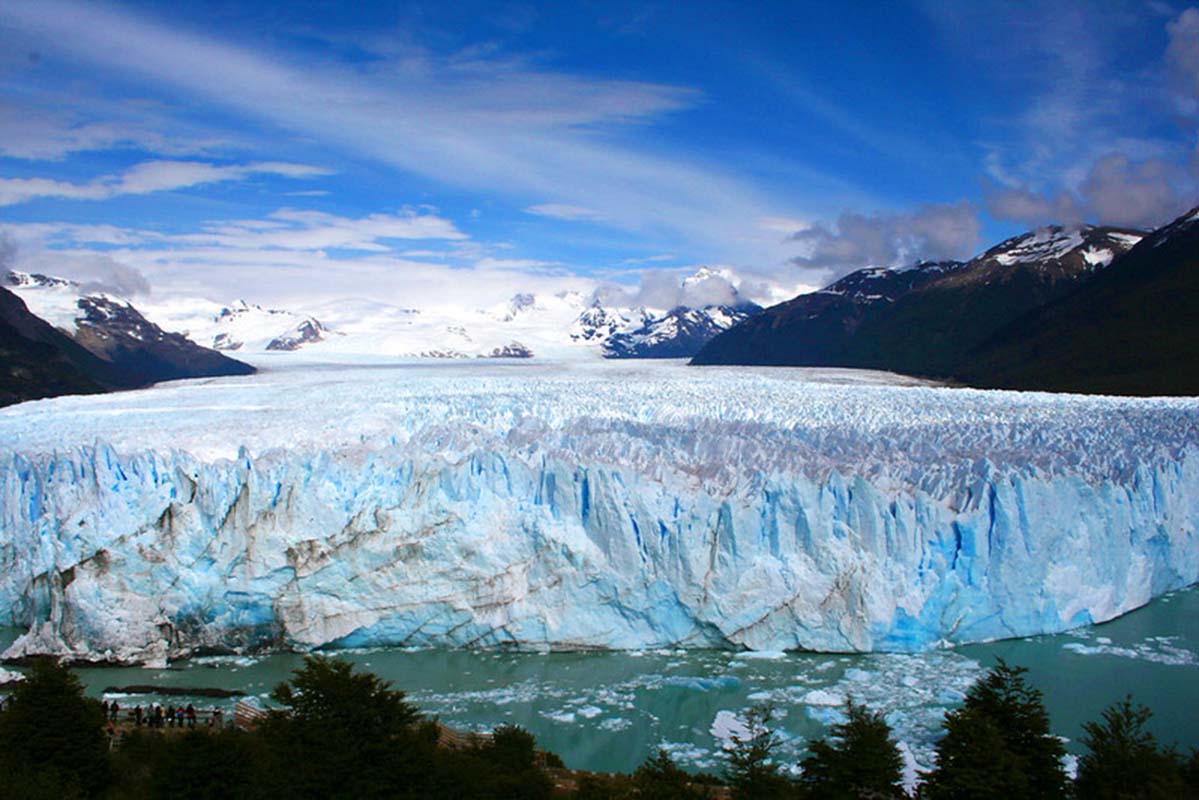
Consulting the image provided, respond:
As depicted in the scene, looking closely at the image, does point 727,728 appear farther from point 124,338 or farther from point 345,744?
point 124,338

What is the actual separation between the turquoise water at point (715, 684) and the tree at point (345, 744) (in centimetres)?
302

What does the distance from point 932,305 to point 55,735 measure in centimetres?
7292

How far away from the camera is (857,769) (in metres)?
9.10

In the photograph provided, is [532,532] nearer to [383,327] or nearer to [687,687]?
[687,687]

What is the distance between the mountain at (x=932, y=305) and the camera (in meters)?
69.2

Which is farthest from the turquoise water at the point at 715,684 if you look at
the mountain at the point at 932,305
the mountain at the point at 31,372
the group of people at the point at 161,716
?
the mountain at the point at 932,305

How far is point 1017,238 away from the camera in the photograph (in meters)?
78.9

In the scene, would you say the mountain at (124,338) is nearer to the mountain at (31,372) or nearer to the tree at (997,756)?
the mountain at (31,372)

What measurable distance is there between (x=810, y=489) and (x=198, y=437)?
475 inches

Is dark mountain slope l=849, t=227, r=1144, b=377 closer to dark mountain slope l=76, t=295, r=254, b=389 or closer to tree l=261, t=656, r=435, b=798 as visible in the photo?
dark mountain slope l=76, t=295, r=254, b=389

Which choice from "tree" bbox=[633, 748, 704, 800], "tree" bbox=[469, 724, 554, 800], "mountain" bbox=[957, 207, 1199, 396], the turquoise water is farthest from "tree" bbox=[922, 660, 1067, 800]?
"mountain" bbox=[957, 207, 1199, 396]

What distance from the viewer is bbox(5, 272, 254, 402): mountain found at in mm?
77625

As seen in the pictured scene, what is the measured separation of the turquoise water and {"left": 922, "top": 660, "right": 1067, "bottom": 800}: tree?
1680 millimetres

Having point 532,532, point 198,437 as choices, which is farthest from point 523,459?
Result: point 198,437
